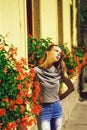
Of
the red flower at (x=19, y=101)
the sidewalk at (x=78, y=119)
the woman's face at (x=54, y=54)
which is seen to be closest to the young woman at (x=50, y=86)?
the woman's face at (x=54, y=54)

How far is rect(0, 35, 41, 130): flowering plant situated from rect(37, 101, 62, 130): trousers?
0.13 metres

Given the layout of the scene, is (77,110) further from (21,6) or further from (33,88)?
(33,88)

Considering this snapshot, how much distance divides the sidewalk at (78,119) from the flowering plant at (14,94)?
13.0 ft

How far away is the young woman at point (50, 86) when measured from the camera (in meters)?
5.86

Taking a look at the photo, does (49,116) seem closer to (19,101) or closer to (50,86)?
(50,86)

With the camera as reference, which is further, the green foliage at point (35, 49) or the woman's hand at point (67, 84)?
the green foliage at point (35, 49)

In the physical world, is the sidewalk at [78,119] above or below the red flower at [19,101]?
below

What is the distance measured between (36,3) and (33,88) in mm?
3276

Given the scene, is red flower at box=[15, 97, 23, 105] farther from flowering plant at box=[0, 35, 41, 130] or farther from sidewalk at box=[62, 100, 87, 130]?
sidewalk at box=[62, 100, 87, 130]

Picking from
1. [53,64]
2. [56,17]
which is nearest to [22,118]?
[53,64]

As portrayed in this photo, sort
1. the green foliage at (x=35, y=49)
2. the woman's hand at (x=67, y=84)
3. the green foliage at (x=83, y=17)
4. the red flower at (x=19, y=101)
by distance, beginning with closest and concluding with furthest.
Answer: the red flower at (x=19, y=101) < the woman's hand at (x=67, y=84) < the green foliage at (x=35, y=49) < the green foliage at (x=83, y=17)

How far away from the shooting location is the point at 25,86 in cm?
570

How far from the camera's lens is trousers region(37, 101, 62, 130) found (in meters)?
5.89

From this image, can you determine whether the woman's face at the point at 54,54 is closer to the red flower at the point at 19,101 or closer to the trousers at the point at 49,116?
the trousers at the point at 49,116
